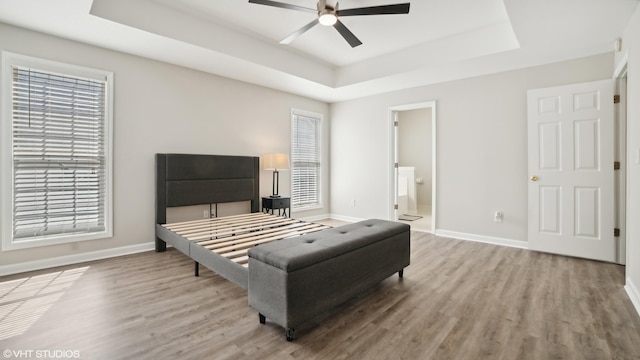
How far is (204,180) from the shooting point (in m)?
4.22

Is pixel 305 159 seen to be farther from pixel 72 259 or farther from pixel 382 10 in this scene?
pixel 72 259

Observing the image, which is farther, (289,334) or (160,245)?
(160,245)

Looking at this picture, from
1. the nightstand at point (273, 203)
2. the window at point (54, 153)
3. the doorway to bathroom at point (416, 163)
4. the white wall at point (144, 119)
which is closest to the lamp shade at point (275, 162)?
the white wall at point (144, 119)

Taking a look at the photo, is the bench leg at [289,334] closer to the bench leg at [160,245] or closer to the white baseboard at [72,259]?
the bench leg at [160,245]

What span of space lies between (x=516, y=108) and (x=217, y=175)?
4437 mm

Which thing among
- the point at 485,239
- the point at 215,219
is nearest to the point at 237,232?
the point at 215,219

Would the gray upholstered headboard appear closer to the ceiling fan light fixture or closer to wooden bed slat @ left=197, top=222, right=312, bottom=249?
wooden bed slat @ left=197, top=222, right=312, bottom=249

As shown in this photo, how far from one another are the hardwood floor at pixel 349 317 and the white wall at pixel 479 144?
49.7 inches

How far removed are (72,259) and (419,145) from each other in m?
7.50

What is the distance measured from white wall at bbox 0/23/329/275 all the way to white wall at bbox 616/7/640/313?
4.64 m

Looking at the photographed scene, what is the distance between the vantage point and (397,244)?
2.77 meters

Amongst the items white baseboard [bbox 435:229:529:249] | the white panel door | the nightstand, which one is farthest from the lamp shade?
the white panel door

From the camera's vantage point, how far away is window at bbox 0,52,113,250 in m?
2.99

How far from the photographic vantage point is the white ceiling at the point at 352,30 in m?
2.79
